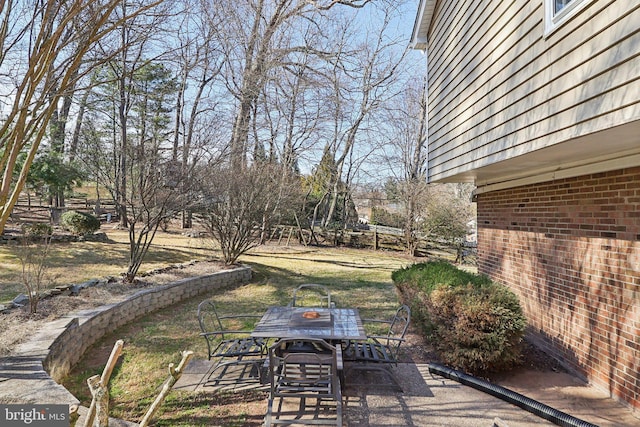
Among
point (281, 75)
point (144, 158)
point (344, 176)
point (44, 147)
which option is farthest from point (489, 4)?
point (344, 176)

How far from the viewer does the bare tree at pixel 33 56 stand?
3295 mm

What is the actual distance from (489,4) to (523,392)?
3.95 metres

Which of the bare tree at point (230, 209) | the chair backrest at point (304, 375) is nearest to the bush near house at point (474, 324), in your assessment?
the chair backrest at point (304, 375)

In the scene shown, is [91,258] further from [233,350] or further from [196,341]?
[233,350]

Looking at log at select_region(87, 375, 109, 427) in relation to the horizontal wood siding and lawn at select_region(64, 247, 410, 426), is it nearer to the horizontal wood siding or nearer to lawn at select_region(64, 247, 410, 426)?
lawn at select_region(64, 247, 410, 426)

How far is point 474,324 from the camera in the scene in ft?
12.2

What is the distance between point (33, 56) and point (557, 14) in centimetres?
434

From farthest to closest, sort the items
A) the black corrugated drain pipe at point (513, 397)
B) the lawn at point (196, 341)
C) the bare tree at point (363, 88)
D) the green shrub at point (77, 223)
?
the bare tree at point (363, 88) < the green shrub at point (77, 223) < the lawn at point (196, 341) < the black corrugated drain pipe at point (513, 397)

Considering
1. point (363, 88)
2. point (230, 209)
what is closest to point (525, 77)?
point (230, 209)

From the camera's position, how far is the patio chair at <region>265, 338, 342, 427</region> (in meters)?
2.74

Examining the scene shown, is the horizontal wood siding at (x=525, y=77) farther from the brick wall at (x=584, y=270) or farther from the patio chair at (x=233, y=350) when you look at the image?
the patio chair at (x=233, y=350)

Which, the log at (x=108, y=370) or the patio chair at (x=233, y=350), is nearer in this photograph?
the log at (x=108, y=370)

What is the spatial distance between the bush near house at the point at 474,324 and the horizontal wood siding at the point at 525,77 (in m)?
1.42

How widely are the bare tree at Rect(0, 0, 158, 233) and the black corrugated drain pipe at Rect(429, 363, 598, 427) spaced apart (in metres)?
4.39
